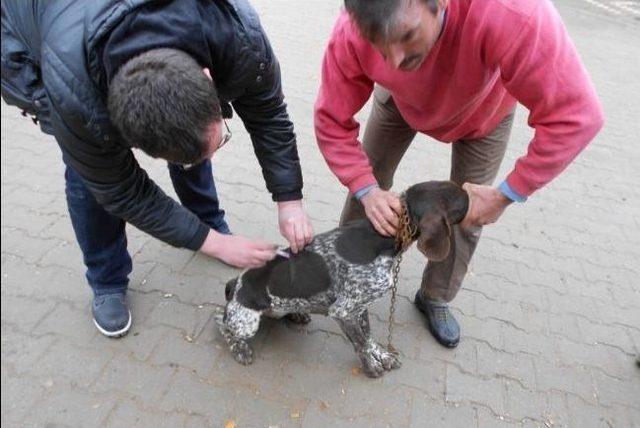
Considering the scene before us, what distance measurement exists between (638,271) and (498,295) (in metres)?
1.22

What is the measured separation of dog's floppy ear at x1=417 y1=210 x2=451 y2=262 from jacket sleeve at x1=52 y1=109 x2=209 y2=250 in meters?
1.01

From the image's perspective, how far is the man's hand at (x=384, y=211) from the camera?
242 cm

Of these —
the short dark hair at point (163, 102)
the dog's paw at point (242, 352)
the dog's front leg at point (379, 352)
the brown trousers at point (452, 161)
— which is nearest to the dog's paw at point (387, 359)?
the dog's front leg at point (379, 352)

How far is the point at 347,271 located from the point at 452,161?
0.85m

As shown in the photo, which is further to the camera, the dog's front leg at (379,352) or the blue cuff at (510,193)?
the dog's front leg at (379,352)

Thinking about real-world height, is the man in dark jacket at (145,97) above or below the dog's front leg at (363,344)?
above

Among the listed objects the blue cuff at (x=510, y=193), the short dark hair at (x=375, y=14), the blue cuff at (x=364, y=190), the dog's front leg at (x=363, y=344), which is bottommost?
the dog's front leg at (x=363, y=344)

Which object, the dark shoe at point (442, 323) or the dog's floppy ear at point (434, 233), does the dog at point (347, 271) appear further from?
the dark shoe at point (442, 323)

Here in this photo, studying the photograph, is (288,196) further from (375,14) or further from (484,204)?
(375,14)

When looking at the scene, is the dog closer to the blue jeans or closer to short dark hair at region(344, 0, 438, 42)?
the blue jeans

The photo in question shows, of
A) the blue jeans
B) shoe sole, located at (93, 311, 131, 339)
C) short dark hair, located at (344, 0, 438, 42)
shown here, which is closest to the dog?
shoe sole, located at (93, 311, 131, 339)

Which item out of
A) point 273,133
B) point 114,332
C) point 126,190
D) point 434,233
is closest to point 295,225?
point 273,133

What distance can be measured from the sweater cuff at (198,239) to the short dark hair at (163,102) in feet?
2.48

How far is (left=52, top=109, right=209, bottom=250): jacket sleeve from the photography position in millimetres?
1991
